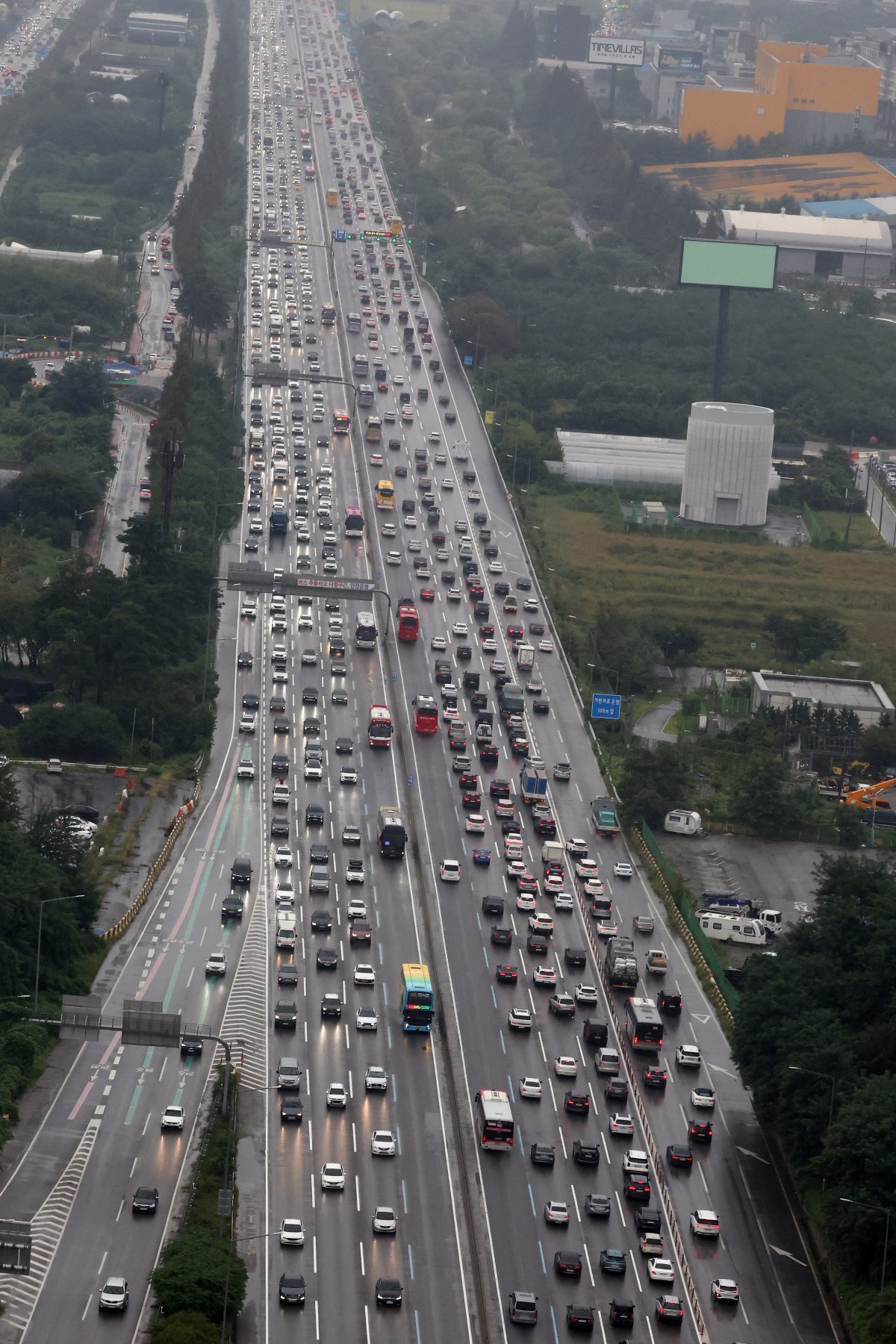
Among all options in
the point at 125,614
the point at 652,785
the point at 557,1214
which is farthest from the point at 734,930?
the point at 125,614

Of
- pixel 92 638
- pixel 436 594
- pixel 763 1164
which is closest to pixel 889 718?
pixel 436 594

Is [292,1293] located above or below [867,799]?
above

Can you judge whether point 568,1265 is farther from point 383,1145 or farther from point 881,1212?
point 881,1212

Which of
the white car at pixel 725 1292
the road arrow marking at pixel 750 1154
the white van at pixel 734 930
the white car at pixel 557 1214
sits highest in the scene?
the white car at pixel 725 1292

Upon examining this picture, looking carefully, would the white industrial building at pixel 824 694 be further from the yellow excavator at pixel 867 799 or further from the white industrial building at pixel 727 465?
the white industrial building at pixel 727 465

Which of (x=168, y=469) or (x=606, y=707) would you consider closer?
(x=606, y=707)

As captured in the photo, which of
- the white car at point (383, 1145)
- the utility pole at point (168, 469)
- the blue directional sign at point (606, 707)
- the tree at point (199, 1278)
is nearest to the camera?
the tree at point (199, 1278)

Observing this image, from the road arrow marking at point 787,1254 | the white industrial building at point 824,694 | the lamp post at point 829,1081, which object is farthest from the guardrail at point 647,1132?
the white industrial building at point 824,694

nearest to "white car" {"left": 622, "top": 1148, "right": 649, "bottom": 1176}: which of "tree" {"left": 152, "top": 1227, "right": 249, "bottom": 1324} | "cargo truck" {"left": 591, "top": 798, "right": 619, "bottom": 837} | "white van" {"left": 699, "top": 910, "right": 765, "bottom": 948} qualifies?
"tree" {"left": 152, "top": 1227, "right": 249, "bottom": 1324}
